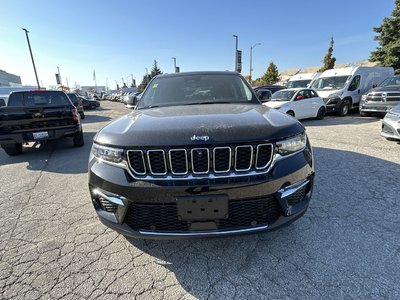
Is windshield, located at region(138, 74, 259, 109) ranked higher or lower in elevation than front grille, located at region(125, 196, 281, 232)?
higher

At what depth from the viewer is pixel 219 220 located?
5.94 ft

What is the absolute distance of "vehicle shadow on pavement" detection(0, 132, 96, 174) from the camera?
5.05 meters

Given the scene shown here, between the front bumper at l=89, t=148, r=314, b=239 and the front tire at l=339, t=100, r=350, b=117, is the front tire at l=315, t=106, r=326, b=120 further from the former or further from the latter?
the front bumper at l=89, t=148, r=314, b=239

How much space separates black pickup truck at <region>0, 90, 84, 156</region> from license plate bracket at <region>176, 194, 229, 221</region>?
532 centimetres

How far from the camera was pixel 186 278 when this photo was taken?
200cm

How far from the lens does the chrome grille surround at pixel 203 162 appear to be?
178 cm

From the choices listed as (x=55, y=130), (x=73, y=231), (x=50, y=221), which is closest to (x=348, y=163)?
(x=73, y=231)

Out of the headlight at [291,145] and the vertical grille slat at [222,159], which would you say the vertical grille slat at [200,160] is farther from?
the headlight at [291,145]

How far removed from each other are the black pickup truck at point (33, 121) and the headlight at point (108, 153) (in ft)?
14.9

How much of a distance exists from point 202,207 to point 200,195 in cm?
9

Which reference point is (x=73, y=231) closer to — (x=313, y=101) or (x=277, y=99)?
(x=277, y=99)

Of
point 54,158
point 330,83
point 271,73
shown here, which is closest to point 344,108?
point 330,83

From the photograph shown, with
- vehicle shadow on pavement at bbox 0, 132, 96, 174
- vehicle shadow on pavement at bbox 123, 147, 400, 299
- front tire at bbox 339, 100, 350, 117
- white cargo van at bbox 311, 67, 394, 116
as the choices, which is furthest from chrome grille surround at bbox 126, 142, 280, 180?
front tire at bbox 339, 100, 350, 117

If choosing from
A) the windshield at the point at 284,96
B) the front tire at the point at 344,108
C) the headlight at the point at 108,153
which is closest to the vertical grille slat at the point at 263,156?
the headlight at the point at 108,153
